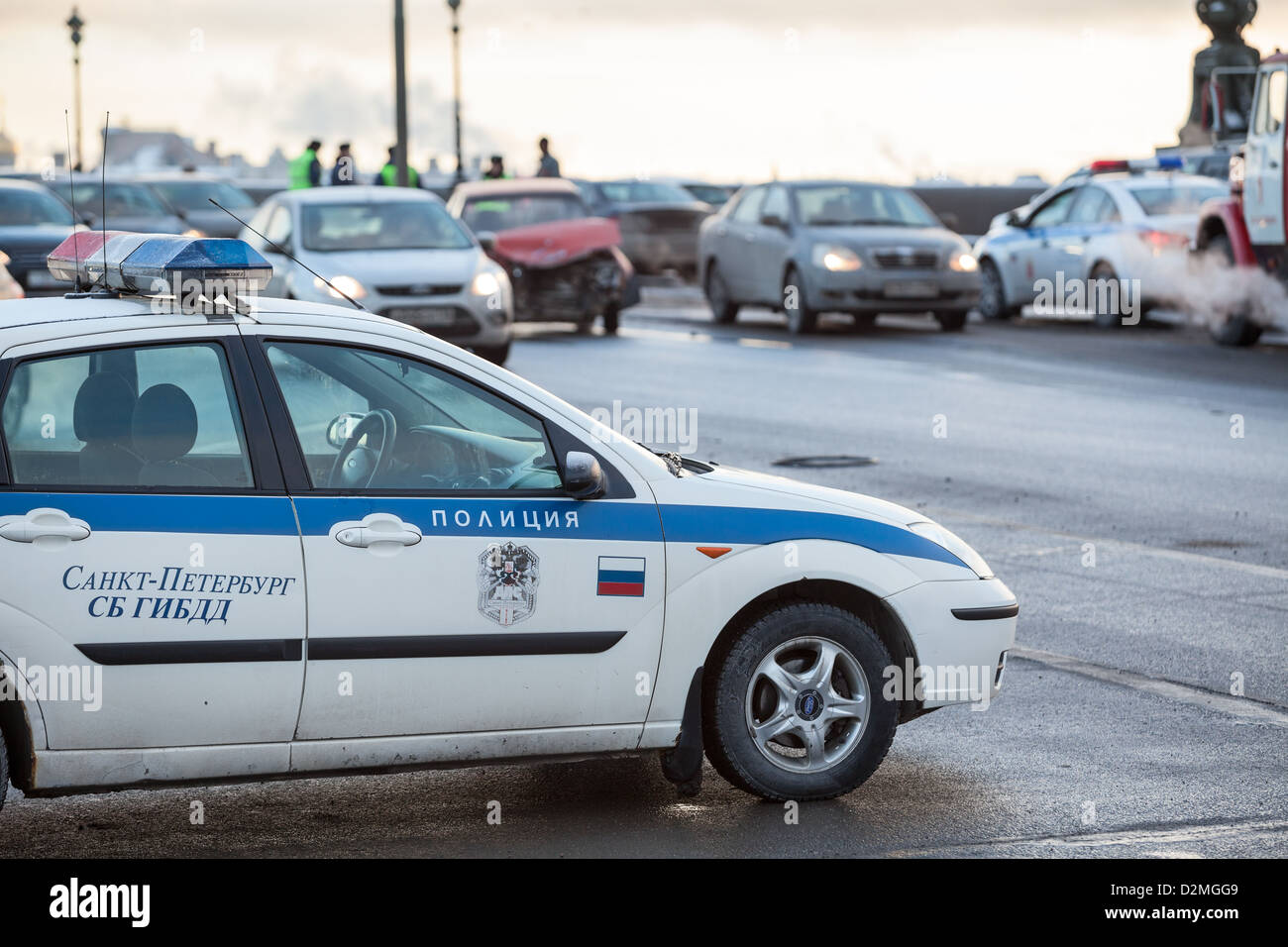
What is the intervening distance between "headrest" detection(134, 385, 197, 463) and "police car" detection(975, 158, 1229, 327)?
60.1 feet

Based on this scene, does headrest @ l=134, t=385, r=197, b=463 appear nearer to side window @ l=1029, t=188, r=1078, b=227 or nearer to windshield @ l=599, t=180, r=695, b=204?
side window @ l=1029, t=188, r=1078, b=227

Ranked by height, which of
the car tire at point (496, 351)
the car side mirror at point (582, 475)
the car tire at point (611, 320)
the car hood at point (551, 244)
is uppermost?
the car hood at point (551, 244)

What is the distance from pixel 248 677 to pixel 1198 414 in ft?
38.5

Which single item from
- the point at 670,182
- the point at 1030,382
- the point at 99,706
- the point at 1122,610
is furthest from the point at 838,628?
the point at 670,182

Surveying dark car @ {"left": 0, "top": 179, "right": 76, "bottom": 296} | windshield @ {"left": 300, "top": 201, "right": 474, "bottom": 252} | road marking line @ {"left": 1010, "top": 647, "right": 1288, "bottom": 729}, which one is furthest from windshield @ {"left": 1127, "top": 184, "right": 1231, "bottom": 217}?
road marking line @ {"left": 1010, "top": 647, "right": 1288, "bottom": 729}

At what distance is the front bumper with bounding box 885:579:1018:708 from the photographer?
5953 mm

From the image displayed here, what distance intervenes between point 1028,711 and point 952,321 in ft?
56.7

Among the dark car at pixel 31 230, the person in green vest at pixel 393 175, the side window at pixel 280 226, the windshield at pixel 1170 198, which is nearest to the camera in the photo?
the side window at pixel 280 226

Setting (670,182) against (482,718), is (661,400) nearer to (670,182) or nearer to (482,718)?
(482,718)

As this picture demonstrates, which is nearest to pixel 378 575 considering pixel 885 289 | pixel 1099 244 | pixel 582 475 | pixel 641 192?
pixel 582 475

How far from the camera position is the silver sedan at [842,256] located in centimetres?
2281

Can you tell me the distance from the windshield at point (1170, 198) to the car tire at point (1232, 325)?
5.66 feet

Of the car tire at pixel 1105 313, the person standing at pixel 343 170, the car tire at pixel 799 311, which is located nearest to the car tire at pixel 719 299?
the car tire at pixel 799 311

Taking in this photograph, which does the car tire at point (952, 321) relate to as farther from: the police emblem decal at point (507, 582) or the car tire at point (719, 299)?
the police emblem decal at point (507, 582)
